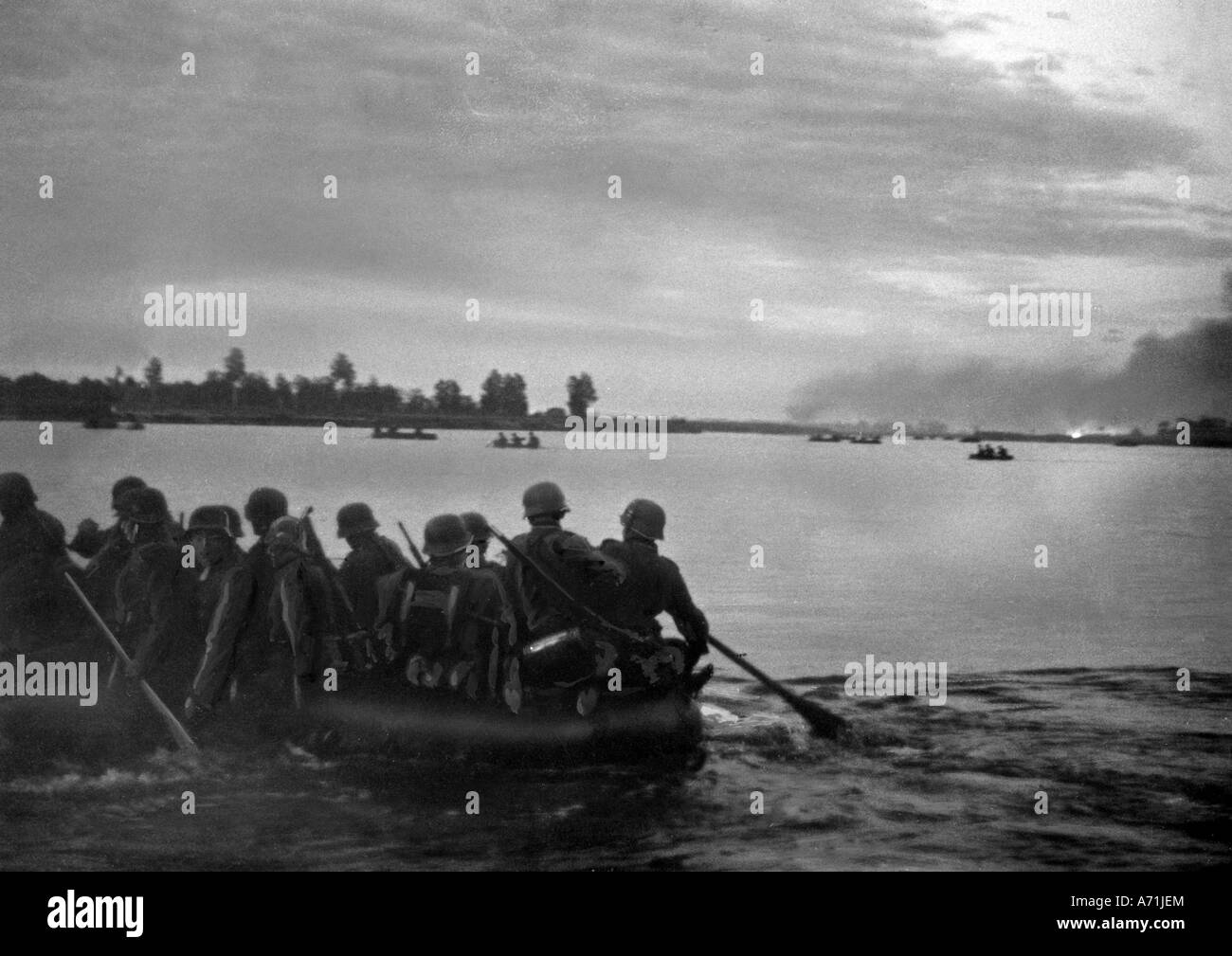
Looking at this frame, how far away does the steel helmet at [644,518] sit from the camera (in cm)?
1069

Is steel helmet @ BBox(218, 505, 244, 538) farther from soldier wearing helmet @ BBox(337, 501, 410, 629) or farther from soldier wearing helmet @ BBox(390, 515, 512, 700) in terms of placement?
soldier wearing helmet @ BBox(390, 515, 512, 700)

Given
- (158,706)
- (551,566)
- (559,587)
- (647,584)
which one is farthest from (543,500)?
(158,706)

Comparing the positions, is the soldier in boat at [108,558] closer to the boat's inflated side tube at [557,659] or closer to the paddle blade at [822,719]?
the boat's inflated side tube at [557,659]

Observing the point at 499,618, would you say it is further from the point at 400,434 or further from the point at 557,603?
the point at 400,434

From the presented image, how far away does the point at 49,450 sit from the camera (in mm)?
10672

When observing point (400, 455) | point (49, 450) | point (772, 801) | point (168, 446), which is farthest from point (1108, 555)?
point (49, 450)

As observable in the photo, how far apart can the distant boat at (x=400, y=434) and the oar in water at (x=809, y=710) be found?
2.98m

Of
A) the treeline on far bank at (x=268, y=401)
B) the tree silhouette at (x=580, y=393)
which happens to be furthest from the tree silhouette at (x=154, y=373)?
the tree silhouette at (x=580, y=393)

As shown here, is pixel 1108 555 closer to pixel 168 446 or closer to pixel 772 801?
pixel 772 801

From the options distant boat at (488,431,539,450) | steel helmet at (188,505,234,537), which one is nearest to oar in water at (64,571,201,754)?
steel helmet at (188,505,234,537)

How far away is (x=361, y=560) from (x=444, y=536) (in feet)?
3.36
